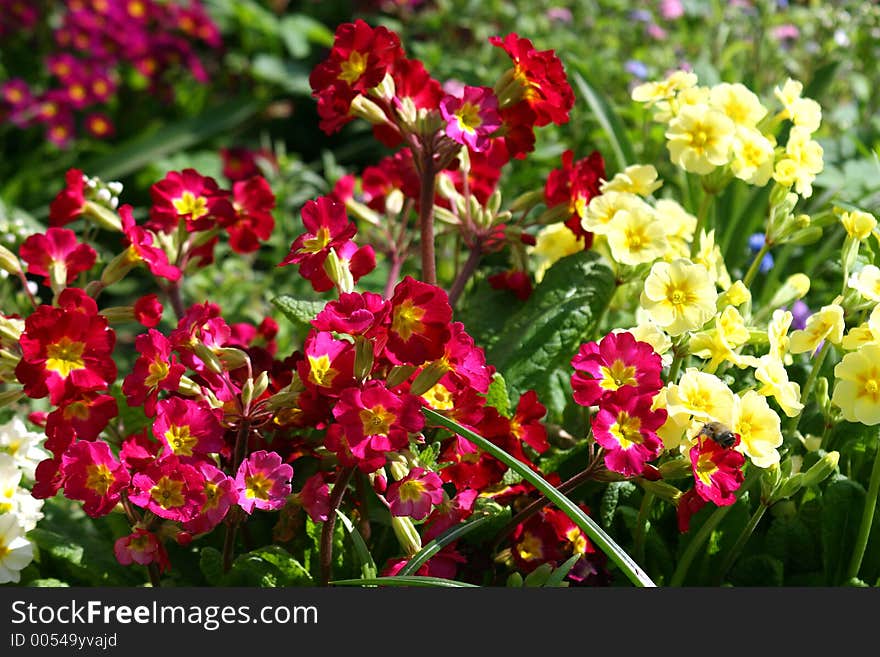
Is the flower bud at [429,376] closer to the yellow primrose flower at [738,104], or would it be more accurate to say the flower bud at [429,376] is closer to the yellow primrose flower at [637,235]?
the yellow primrose flower at [637,235]

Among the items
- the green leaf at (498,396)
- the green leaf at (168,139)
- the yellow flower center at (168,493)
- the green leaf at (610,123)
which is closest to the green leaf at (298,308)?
the green leaf at (498,396)

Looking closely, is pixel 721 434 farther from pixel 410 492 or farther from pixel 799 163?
pixel 799 163

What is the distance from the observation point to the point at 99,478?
130 cm

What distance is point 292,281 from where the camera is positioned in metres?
2.81

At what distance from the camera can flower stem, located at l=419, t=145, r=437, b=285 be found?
5.14 ft

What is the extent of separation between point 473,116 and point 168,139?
2.60 m

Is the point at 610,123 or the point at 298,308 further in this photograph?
the point at 610,123

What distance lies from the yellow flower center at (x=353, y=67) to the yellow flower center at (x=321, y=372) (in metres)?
0.43

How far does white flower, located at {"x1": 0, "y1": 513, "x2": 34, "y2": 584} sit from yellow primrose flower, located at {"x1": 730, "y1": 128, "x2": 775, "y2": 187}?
3.46 feet

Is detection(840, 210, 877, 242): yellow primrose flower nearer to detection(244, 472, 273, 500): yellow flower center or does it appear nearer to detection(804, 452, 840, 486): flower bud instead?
detection(804, 452, 840, 486): flower bud

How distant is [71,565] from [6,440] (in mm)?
201

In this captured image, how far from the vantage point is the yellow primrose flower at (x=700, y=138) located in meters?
1.55

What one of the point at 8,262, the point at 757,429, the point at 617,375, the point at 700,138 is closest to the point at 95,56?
the point at 8,262

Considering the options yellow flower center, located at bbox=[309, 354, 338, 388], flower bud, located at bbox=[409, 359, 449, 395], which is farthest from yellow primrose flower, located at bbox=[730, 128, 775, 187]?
yellow flower center, located at bbox=[309, 354, 338, 388]
